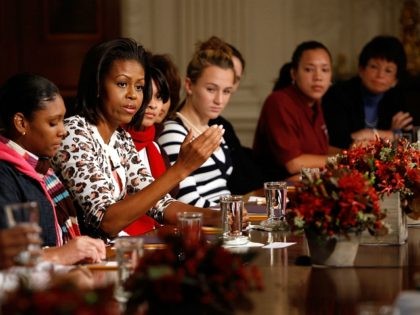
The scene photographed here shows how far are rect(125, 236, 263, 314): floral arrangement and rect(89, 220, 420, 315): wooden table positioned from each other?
0.37 metres

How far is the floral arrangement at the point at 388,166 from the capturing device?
3205 millimetres

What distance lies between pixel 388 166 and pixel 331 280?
0.69 metres

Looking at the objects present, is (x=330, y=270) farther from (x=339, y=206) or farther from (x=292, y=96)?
(x=292, y=96)

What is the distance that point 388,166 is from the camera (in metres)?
3.24

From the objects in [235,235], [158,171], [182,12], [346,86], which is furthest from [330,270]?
[182,12]

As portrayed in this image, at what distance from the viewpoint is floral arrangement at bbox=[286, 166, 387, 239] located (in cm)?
271

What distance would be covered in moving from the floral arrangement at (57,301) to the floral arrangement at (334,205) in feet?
3.75

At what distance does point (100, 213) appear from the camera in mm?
3473

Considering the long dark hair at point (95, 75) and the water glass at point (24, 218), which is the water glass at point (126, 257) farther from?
the long dark hair at point (95, 75)

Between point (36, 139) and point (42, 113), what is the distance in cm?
8

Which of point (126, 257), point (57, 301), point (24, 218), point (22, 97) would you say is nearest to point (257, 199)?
point (22, 97)

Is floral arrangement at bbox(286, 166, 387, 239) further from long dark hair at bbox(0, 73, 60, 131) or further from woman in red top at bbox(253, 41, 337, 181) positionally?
woman in red top at bbox(253, 41, 337, 181)

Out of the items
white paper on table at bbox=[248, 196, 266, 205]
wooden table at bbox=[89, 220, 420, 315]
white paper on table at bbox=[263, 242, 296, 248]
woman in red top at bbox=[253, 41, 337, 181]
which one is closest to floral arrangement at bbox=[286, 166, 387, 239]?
wooden table at bbox=[89, 220, 420, 315]

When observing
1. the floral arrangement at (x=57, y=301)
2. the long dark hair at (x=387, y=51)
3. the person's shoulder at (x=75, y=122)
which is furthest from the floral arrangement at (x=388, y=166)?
the long dark hair at (x=387, y=51)
